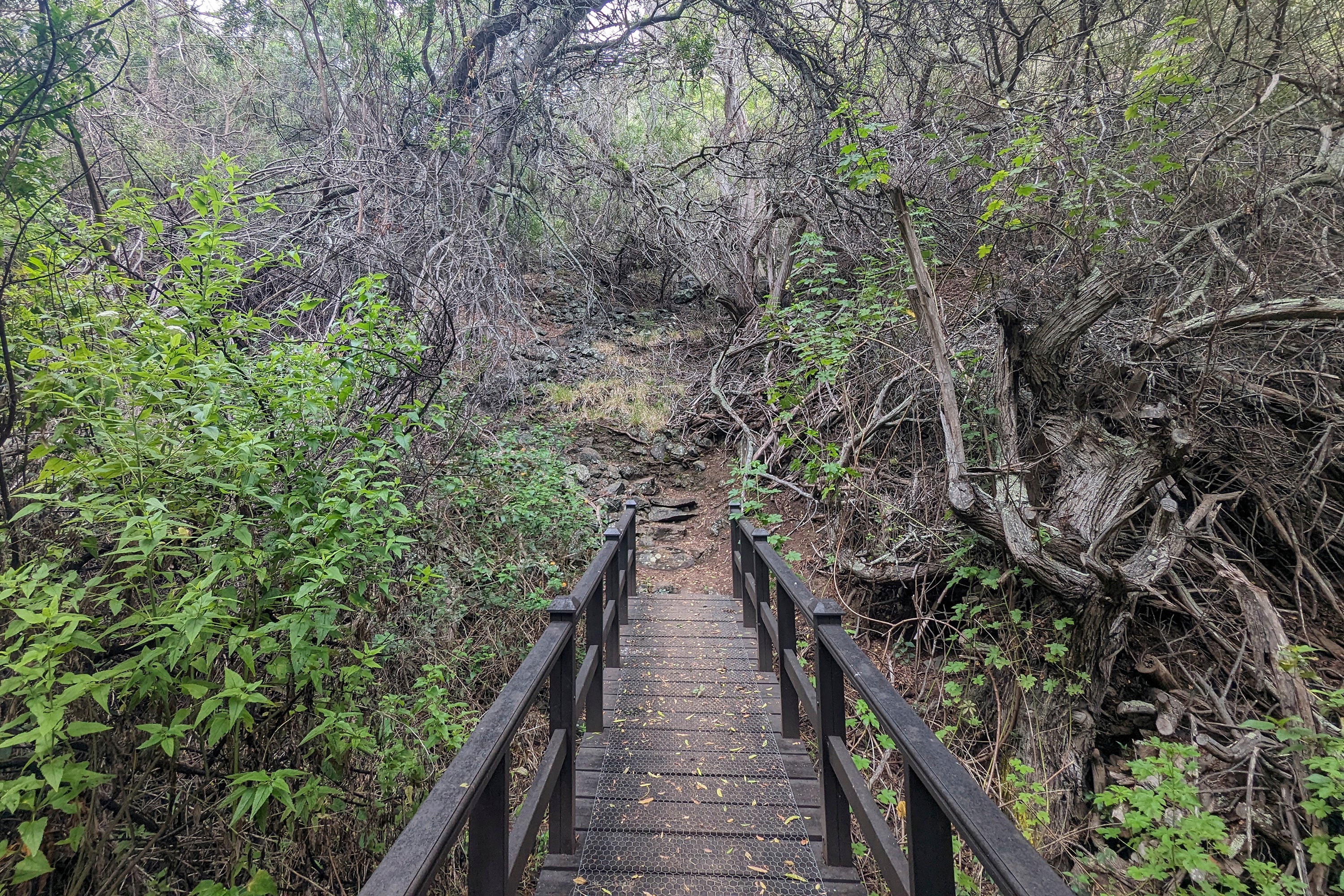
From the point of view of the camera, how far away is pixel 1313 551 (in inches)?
169

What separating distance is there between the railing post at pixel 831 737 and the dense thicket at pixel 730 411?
1.75 metres

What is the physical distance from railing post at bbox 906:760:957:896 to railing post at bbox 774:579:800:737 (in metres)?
1.65

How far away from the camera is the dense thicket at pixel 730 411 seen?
6.36 ft

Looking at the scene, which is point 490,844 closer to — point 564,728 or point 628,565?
point 564,728

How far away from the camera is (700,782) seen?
2.87 m

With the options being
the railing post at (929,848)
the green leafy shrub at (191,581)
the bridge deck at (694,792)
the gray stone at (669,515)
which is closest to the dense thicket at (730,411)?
the green leafy shrub at (191,581)

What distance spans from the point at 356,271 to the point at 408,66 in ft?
8.16

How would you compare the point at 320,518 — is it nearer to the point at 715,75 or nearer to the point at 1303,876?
the point at 1303,876

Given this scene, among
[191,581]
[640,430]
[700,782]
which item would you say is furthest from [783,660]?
[640,430]

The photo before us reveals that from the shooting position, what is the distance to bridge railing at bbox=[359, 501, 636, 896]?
3.56 ft

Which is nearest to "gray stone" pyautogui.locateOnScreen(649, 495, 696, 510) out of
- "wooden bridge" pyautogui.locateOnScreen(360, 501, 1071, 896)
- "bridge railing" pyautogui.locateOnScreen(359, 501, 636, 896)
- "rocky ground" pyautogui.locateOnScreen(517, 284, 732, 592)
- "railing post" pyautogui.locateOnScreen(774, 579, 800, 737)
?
"rocky ground" pyautogui.locateOnScreen(517, 284, 732, 592)

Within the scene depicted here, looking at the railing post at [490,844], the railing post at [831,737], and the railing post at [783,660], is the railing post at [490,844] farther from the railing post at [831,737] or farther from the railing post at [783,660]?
the railing post at [783,660]

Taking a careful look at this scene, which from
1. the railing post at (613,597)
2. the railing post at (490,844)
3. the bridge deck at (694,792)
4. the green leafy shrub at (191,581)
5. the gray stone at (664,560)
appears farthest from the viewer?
the gray stone at (664,560)

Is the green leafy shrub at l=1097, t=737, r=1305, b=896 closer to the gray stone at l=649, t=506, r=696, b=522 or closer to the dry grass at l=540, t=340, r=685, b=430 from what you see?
the gray stone at l=649, t=506, r=696, b=522
